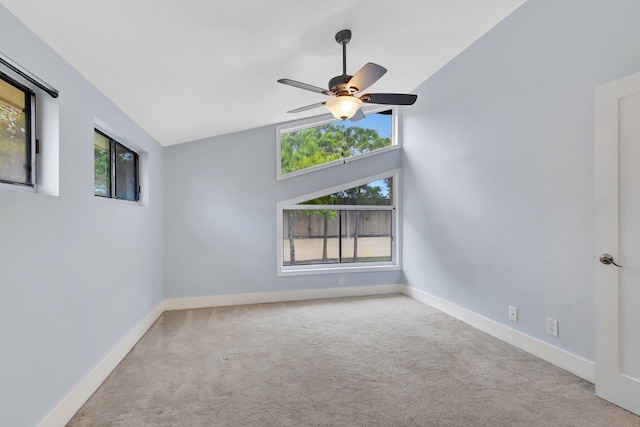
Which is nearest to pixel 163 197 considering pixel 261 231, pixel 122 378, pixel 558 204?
pixel 261 231

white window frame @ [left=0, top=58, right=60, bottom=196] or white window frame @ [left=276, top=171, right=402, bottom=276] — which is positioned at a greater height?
white window frame @ [left=0, top=58, right=60, bottom=196]

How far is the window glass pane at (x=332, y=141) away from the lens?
4.85 m

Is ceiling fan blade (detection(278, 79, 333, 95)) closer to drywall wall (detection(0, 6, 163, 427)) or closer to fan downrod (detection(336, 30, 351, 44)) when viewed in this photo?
fan downrod (detection(336, 30, 351, 44))

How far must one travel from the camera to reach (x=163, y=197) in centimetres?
429

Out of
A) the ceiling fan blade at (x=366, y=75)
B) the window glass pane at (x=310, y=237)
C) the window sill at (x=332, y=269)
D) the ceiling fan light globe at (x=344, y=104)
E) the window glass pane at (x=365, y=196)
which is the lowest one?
the window sill at (x=332, y=269)

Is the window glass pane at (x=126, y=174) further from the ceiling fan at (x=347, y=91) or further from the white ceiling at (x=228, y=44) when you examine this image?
the ceiling fan at (x=347, y=91)

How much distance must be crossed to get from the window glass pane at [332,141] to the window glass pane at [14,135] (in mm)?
3180

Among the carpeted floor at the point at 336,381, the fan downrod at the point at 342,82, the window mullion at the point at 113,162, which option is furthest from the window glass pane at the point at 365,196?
the window mullion at the point at 113,162

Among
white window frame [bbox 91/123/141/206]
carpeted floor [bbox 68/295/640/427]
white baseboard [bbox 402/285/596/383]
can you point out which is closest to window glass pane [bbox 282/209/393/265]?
white baseboard [bbox 402/285/596/383]

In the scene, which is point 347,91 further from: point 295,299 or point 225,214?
point 295,299

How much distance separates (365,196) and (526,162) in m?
2.46

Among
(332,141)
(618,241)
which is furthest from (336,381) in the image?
(332,141)

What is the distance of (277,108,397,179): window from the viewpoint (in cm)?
481

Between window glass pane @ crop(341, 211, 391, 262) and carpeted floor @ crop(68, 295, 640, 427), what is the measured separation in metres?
1.56
